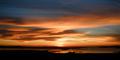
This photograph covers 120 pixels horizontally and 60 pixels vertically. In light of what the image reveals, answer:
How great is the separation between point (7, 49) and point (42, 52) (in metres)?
4.87

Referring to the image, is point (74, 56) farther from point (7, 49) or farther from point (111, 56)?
point (7, 49)

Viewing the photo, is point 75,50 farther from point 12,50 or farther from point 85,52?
point 12,50

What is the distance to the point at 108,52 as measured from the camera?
167 feet

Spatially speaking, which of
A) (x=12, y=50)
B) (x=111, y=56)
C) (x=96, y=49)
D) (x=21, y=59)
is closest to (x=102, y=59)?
(x=111, y=56)

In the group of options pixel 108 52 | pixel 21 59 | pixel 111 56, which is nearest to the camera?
pixel 21 59

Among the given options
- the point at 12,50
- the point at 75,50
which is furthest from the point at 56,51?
the point at 12,50

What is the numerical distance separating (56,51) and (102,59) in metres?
6.69

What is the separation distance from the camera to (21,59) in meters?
44.1

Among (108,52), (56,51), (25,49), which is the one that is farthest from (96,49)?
(25,49)

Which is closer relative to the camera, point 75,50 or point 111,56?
point 111,56

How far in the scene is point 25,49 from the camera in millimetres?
52000

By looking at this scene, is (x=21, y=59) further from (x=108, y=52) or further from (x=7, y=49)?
(x=108, y=52)

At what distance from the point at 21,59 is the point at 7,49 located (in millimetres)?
6580

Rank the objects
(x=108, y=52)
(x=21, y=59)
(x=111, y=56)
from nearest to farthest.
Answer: (x=21, y=59) → (x=111, y=56) → (x=108, y=52)
